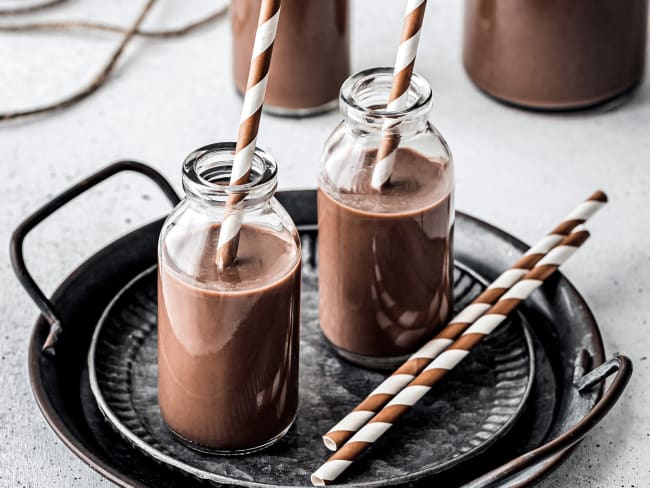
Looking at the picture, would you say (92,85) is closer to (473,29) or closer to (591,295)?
(473,29)

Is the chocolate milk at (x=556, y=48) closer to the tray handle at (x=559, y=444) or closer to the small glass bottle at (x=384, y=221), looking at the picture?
the small glass bottle at (x=384, y=221)

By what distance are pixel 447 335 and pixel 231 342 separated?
0.21 m

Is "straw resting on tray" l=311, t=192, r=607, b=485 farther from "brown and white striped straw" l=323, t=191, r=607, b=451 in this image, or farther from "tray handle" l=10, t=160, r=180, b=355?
"tray handle" l=10, t=160, r=180, b=355

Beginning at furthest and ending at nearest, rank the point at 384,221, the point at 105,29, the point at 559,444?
1. the point at 105,29
2. the point at 384,221
3. the point at 559,444

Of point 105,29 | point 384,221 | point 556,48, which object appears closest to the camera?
point 384,221

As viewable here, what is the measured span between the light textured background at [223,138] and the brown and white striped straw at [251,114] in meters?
0.25

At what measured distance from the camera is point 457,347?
872 millimetres

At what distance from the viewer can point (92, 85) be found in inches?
54.9

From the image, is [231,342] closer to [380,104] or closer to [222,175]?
[222,175]

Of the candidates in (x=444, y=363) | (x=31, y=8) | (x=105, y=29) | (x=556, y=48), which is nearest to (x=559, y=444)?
(x=444, y=363)

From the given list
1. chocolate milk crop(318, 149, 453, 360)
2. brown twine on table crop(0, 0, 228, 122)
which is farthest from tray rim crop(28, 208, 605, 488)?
brown twine on table crop(0, 0, 228, 122)

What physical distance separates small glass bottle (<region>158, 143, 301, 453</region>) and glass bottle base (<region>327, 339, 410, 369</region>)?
0.10 metres

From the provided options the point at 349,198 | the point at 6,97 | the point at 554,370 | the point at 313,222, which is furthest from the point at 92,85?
the point at 554,370

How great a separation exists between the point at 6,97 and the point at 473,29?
615 mm
